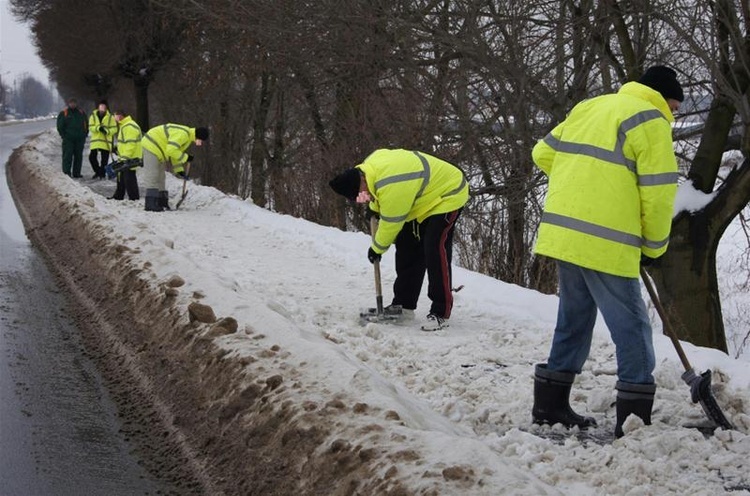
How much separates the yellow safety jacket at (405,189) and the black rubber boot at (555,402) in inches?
102

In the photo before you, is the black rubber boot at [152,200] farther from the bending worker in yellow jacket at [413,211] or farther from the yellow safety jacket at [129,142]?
the bending worker in yellow jacket at [413,211]

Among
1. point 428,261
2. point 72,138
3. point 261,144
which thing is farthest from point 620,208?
point 72,138

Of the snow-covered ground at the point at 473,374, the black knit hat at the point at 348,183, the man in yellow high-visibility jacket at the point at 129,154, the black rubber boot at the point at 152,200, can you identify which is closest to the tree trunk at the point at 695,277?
the snow-covered ground at the point at 473,374

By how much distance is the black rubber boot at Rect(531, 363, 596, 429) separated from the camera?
505 cm

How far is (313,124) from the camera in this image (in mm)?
18406

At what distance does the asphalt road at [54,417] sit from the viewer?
4297mm

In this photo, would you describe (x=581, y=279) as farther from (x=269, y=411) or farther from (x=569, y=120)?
(x=269, y=411)

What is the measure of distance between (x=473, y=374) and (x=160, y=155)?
10.6 meters

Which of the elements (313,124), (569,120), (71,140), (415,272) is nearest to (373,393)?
(569,120)

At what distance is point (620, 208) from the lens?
4.70 metres

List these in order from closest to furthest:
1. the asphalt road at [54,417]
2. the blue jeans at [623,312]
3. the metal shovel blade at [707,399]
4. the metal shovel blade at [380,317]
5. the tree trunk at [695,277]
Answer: the asphalt road at [54,417] → the blue jeans at [623,312] → the metal shovel blade at [707,399] → the metal shovel blade at [380,317] → the tree trunk at [695,277]

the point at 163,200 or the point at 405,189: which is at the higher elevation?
the point at 405,189

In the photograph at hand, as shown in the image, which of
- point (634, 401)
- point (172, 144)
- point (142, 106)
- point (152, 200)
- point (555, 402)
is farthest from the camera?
point (142, 106)

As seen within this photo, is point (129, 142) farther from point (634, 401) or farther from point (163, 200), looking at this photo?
point (634, 401)
